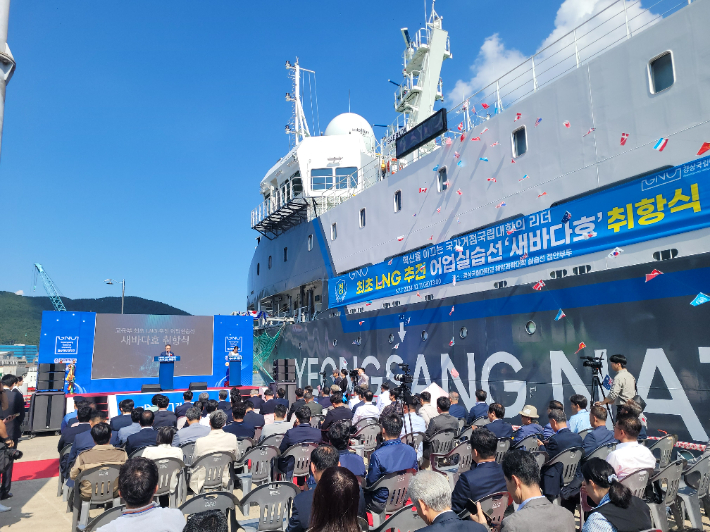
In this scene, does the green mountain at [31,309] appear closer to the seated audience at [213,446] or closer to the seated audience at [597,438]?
the seated audience at [213,446]

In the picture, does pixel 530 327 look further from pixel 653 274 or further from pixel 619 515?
pixel 619 515

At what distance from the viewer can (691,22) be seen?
753cm

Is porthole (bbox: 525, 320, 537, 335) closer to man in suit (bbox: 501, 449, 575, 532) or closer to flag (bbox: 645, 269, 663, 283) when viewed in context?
flag (bbox: 645, 269, 663, 283)

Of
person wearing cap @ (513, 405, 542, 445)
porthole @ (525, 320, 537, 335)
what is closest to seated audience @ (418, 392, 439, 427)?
person wearing cap @ (513, 405, 542, 445)

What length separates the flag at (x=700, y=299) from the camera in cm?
683

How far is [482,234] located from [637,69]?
14.2ft

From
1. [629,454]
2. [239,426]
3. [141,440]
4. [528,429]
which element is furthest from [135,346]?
[629,454]

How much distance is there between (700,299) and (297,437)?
6001 millimetres

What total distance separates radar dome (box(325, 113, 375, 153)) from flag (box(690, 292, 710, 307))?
17.2 metres

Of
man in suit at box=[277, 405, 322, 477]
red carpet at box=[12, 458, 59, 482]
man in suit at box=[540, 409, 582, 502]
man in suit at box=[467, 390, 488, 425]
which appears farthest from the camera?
red carpet at box=[12, 458, 59, 482]

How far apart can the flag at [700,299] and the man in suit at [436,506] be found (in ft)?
20.4

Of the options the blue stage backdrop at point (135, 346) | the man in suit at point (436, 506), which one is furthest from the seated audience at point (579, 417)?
the blue stage backdrop at point (135, 346)

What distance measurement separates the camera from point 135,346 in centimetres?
1691

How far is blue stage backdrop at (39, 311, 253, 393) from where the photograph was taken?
15594 mm
